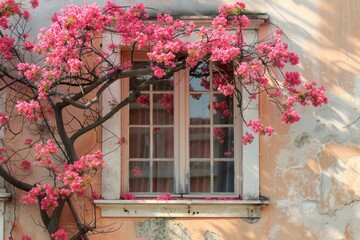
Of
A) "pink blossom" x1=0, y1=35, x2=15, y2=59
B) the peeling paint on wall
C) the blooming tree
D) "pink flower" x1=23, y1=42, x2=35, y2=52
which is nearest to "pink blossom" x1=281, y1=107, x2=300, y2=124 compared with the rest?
the blooming tree

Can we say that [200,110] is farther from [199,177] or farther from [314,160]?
[314,160]

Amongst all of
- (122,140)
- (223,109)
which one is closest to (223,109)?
(223,109)

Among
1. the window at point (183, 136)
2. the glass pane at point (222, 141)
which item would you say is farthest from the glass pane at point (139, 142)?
the glass pane at point (222, 141)

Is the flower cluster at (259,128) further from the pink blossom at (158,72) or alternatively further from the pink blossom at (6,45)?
the pink blossom at (6,45)

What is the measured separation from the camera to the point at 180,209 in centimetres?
768

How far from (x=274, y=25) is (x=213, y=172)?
5.45 feet

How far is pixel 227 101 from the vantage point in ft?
26.3

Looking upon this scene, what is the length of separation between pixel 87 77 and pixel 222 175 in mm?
1748

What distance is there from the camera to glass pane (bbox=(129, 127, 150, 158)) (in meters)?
8.01

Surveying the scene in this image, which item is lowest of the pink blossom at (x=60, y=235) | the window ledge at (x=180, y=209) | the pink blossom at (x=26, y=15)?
the pink blossom at (x=60, y=235)

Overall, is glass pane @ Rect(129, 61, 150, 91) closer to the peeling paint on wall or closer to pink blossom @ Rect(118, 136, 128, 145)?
pink blossom @ Rect(118, 136, 128, 145)

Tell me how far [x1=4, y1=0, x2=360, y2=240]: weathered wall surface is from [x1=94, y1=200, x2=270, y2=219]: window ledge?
71 mm

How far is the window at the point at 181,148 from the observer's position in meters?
7.93

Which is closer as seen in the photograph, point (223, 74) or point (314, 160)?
point (314, 160)
